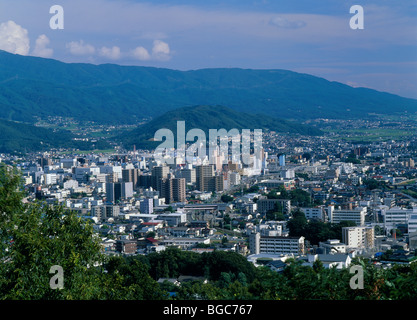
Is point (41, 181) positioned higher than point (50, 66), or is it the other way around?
point (50, 66)

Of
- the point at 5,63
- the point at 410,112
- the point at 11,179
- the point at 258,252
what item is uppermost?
the point at 5,63

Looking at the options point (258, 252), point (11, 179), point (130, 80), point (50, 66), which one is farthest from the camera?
point (130, 80)

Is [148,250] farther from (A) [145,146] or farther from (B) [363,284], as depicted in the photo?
(A) [145,146]

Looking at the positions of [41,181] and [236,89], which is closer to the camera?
[41,181]

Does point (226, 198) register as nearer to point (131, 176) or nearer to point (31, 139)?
point (131, 176)

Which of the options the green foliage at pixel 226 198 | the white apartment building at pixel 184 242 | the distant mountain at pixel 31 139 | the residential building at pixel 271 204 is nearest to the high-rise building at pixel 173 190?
the green foliage at pixel 226 198

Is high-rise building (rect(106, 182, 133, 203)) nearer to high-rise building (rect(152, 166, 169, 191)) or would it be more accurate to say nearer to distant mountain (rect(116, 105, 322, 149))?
high-rise building (rect(152, 166, 169, 191))

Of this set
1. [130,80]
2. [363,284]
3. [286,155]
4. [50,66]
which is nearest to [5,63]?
[50,66]

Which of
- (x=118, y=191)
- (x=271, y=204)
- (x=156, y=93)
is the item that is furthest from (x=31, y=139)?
(x=271, y=204)
